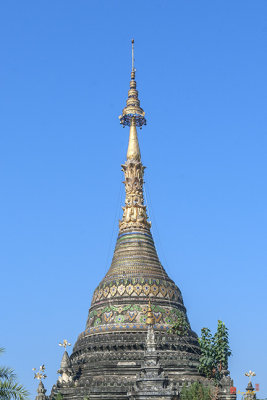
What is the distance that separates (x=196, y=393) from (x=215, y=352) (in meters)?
7.08

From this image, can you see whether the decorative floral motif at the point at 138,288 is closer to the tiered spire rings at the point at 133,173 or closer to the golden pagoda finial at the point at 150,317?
the golden pagoda finial at the point at 150,317

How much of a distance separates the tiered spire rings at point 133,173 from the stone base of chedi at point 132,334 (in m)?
0.12

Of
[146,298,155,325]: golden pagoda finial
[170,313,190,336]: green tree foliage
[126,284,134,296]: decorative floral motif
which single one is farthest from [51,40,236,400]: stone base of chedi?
[146,298,155,325]: golden pagoda finial

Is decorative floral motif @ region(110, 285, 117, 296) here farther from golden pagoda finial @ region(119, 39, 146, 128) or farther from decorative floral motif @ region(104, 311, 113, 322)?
golden pagoda finial @ region(119, 39, 146, 128)

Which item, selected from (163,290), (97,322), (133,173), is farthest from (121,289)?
(133,173)

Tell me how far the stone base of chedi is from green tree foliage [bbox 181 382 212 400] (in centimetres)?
114

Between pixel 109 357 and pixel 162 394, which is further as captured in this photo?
pixel 109 357

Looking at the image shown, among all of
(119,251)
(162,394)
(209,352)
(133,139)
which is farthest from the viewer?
(133,139)

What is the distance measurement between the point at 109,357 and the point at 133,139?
1145 inches

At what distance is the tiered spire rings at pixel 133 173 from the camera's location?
82.6 metres

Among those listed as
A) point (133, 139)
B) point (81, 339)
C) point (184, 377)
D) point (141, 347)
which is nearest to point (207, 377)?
point (184, 377)

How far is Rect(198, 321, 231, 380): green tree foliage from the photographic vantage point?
6588cm

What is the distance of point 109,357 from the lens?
229ft

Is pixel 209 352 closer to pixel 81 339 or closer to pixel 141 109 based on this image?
pixel 81 339
